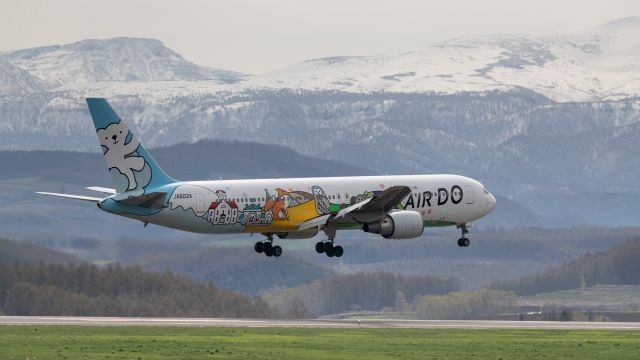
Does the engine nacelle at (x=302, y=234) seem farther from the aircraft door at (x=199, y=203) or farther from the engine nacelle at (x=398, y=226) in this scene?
the aircraft door at (x=199, y=203)

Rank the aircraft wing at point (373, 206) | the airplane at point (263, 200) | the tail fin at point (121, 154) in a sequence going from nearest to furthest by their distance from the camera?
the tail fin at point (121, 154), the airplane at point (263, 200), the aircraft wing at point (373, 206)

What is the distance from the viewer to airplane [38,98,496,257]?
108562 mm

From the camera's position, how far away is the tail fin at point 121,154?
108 m

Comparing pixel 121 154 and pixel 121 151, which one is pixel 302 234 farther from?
pixel 121 151

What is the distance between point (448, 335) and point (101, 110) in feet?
98.9

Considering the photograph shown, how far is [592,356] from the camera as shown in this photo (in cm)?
8275

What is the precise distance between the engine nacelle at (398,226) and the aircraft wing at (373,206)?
2.90 ft

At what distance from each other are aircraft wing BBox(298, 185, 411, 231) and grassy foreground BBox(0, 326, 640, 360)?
42.7ft

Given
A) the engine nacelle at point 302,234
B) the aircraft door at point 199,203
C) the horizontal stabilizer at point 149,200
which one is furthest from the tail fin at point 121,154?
the engine nacelle at point 302,234

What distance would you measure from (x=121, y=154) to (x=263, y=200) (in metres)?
11.4

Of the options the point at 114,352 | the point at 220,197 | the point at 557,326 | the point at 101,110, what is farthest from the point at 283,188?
the point at 114,352

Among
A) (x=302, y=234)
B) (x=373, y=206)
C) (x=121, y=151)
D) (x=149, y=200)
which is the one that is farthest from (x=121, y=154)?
(x=373, y=206)

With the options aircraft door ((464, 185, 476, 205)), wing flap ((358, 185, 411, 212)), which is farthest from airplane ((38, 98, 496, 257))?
aircraft door ((464, 185, 476, 205))

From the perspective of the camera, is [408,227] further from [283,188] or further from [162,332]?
[162,332]
